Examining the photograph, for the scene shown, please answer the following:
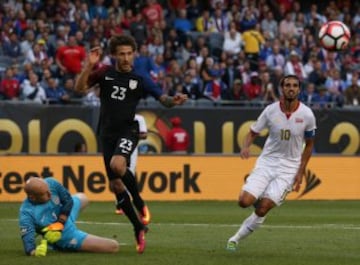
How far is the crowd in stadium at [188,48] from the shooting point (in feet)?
91.6

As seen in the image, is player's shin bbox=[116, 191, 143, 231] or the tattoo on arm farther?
player's shin bbox=[116, 191, 143, 231]

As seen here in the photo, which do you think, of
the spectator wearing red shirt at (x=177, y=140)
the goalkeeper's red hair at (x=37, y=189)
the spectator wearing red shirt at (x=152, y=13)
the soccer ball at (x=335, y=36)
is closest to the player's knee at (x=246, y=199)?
the goalkeeper's red hair at (x=37, y=189)

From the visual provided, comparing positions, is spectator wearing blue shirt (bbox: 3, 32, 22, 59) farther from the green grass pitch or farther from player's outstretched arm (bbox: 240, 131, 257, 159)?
player's outstretched arm (bbox: 240, 131, 257, 159)

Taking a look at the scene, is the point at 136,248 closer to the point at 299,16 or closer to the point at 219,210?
the point at 219,210

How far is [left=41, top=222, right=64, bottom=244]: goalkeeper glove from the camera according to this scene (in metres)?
12.5

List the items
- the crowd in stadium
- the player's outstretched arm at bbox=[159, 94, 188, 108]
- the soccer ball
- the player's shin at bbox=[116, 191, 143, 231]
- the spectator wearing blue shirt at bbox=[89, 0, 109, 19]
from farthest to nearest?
the spectator wearing blue shirt at bbox=[89, 0, 109, 19] < the crowd in stadium < the soccer ball < the player's shin at bbox=[116, 191, 143, 231] < the player's outstretched arm at bbox=[159, 94, 188, 108]

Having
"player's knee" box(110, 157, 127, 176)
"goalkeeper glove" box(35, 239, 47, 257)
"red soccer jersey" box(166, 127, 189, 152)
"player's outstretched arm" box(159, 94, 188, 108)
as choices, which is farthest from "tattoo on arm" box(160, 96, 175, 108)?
"red soccer jersey" box(166, 127, 189, 152)

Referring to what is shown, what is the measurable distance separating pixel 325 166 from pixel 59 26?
8.19m

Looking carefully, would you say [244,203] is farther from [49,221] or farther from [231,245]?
[49,221]

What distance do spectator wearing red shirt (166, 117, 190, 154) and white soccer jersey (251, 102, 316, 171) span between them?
42.0ft

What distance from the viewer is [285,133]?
13961 millimetres

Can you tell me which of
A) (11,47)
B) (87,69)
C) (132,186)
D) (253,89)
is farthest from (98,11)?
(87,69)

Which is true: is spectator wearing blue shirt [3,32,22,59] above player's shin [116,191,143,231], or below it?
above

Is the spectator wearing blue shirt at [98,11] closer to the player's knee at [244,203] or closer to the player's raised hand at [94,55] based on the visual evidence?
the player's knee at [244,203]
